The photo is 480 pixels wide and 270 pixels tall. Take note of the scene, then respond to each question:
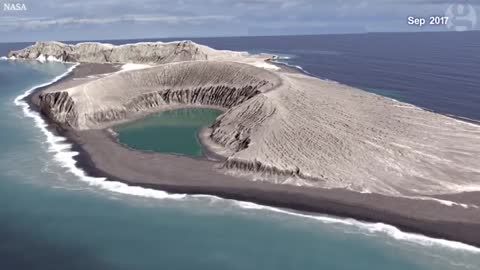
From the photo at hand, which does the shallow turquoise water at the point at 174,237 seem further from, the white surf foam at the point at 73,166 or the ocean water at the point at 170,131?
the ocean water at the point at 170,131

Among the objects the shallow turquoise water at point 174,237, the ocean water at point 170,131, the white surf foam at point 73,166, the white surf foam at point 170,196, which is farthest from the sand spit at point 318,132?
the shallow turquoise water at point 174,237

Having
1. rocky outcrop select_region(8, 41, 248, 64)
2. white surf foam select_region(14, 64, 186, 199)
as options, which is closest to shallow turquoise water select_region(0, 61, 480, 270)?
white surf foam select_region(14, 64, 186, 199)

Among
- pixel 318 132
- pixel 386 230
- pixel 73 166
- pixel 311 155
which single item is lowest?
pixel 386 230

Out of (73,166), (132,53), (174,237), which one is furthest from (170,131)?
Answer: (132,53)

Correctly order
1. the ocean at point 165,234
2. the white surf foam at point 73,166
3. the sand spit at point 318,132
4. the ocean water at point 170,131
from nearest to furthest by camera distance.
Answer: the ocean at point 165,234
the white surf foam at point 73,166
the sand spit at point 318,132
the ocean water at point 170,131

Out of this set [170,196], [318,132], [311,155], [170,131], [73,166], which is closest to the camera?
[170,196]

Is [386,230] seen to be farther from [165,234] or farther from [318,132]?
→ [165,234]

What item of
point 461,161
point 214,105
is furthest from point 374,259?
point 214,105
